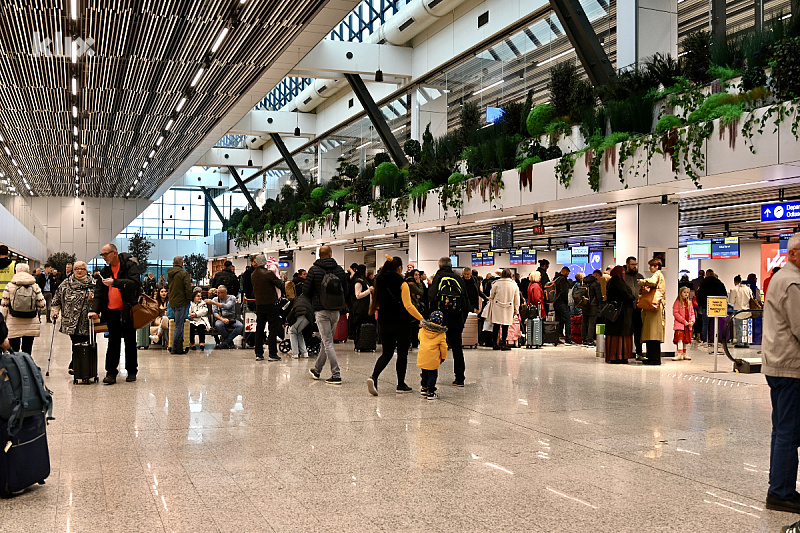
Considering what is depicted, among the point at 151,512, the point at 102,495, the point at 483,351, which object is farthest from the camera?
the point at 483,351

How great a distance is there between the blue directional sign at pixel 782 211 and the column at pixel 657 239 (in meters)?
1.48

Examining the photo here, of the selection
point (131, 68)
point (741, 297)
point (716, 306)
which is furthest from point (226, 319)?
point (741, 297)

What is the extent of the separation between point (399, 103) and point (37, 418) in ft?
68.9

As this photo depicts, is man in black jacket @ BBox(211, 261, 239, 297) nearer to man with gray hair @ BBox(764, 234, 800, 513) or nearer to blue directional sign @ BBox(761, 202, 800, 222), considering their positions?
blue directional sign @ BBox(761, 202, 800, 222)

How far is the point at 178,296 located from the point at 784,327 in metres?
10.7

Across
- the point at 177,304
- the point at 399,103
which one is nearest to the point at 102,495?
the point at 177,304

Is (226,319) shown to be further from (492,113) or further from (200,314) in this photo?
(492,113)

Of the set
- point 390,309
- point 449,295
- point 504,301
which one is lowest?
point 504,301

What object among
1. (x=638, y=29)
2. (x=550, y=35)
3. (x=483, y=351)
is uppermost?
(x=550, y=35)

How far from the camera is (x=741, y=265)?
84.1 feet

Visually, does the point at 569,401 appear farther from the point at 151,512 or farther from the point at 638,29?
the point at 638,29

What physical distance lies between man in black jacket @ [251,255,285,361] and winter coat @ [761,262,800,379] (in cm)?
881

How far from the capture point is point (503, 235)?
59.9 ft

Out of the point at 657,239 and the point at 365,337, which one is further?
the point at 365,337
